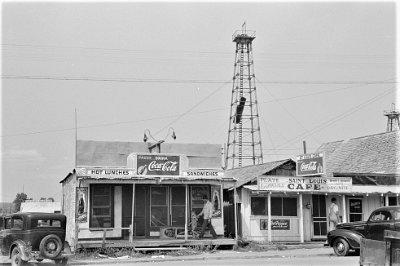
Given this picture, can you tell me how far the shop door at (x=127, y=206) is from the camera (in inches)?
925

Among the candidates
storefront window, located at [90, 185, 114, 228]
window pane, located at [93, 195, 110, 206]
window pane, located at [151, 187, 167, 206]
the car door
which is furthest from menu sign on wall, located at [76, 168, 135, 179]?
the car door

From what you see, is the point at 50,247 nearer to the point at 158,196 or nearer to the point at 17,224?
the point at 17,224

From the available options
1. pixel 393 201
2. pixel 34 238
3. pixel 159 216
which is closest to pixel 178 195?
pixel 159 216

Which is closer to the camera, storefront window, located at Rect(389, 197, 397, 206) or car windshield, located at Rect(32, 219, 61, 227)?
car windshield, located at Rect(32, 219, 61, 227)

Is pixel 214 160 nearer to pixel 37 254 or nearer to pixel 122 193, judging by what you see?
pixel 122 193

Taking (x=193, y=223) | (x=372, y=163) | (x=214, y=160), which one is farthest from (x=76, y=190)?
(x=372, y=163)

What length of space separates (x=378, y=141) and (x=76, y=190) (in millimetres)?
20454

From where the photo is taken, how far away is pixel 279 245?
23.7m

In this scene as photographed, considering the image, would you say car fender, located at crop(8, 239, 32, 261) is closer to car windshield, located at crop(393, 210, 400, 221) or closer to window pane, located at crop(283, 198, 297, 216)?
car windshield, located at crop(393, 210, 400, 221)

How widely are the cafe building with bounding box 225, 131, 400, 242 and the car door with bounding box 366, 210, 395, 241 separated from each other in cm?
674

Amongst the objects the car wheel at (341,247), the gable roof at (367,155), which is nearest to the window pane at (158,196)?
the car wheel at (341,247)

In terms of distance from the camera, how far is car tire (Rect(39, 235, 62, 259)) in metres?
17.2

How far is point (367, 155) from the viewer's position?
3494 centimetres

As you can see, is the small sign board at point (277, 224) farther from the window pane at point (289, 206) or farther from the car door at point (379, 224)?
the car door at point (379, 224)
